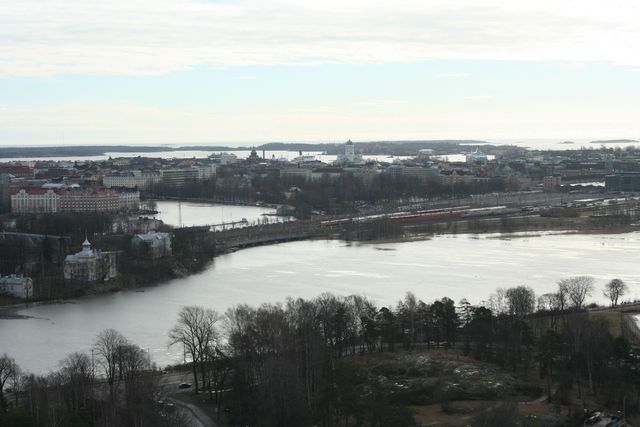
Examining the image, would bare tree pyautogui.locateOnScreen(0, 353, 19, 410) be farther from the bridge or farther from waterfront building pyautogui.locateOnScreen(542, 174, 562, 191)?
waterfront building pyautogui.locateOnScreen(542, 174, 562, 191)

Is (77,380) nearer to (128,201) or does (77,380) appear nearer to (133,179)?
(128,201)

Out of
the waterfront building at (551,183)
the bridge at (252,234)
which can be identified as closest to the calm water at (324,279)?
the bridge at (252,234)

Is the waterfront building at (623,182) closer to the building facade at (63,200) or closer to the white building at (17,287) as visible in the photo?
the building facade at (63,200)

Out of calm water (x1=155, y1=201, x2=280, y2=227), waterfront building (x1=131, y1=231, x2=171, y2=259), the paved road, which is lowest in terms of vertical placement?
the paved road

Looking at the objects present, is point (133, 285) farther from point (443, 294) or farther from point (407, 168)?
point (407, 168)

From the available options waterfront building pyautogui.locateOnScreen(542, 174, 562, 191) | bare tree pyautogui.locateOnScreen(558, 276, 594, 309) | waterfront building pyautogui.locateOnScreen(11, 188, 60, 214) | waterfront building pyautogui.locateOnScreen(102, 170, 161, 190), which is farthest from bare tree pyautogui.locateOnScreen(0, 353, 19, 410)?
waterfront building pyautogui.locateOnScreen(542, 174, 562, 191)

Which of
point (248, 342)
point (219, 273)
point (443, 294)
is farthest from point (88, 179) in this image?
point (248, 342)
